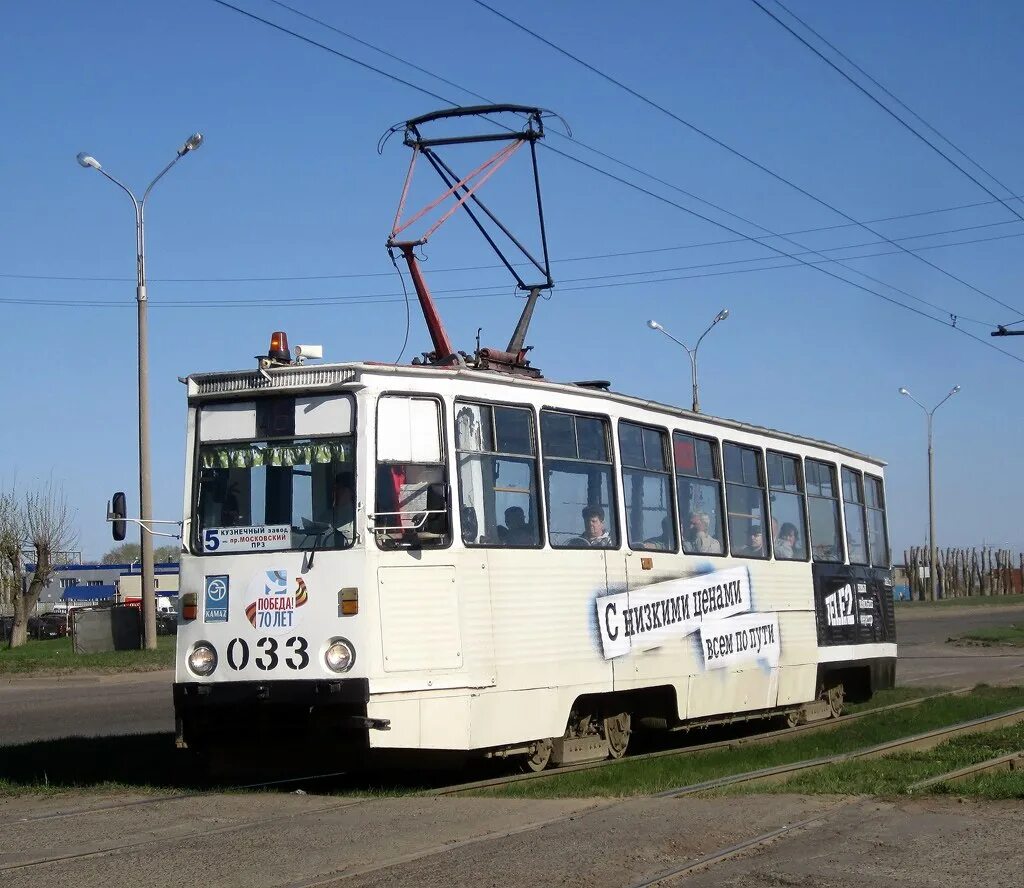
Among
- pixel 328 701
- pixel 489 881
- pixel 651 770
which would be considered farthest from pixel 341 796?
pixel 489 881

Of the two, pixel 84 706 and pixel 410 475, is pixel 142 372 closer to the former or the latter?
pixel 84 706

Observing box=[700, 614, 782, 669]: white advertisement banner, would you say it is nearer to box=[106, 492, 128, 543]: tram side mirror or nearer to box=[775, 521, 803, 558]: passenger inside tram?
box=[775, 521, 803, 558]: passenger inside tram

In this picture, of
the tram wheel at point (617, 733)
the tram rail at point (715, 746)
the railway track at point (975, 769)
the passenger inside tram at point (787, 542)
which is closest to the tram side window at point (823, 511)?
the passenger inside tram at point (787, 542)

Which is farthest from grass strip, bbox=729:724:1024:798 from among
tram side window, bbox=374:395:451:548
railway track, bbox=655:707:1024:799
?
tram side window, bbox=374:395:451:548

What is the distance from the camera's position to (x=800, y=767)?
36.1 ft

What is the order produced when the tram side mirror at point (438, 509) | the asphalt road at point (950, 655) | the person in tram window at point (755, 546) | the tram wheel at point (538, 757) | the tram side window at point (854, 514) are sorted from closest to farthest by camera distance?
A: the tram side mirror at point (438, 509) < the tram wheel at point (538, 757) < the person in tram window at point (755, 546) < the tram side window at point (854, 514) < the asphalt road at point (950, 655)

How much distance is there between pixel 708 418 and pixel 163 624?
48254mm

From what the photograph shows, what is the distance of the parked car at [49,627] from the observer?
6134 cm

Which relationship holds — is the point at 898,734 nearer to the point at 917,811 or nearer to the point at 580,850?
the point at 917,811

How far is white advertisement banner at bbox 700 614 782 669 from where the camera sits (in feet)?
43.6

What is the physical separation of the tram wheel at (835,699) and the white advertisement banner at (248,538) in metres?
8.71

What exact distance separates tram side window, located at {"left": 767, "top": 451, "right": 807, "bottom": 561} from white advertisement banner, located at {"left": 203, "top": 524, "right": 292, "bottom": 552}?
6363 millimetres

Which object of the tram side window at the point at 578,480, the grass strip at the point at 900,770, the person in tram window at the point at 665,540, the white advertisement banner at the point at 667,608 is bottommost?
the grass strip at the point at 900,770

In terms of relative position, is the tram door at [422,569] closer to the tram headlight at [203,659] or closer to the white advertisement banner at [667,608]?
the tram headlight at [203,659]
